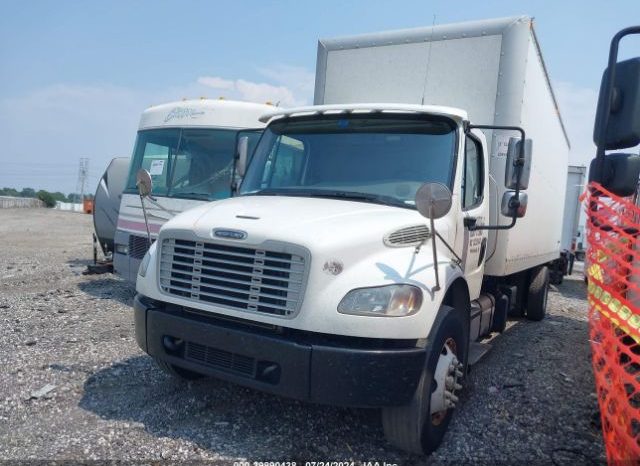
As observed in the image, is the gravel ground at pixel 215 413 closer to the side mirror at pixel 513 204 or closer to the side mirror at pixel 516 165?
the side mirror at pixel 513 204

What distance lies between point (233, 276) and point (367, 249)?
2.93ft

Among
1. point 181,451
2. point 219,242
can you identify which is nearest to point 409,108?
point 219,242

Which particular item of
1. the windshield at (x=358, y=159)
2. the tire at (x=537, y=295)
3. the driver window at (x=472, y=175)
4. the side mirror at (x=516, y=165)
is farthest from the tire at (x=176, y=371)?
the tire at (x=537, y=295)

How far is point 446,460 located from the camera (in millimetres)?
3289

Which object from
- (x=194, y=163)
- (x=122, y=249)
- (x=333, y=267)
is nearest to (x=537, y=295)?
(x=194, y=163)

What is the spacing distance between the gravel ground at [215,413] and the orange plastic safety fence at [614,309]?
0.79 m

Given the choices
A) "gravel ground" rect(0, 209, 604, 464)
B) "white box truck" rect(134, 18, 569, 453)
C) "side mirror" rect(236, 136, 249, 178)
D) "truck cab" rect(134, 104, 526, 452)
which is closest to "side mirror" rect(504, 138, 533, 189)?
"white box truck" rect(134, 18, 569, 453)

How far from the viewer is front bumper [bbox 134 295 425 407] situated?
2875 mm

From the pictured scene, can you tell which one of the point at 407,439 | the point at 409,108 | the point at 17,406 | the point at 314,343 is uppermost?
the point at 409,108

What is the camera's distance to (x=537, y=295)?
7.87m

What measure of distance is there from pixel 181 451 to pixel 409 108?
10.1ft

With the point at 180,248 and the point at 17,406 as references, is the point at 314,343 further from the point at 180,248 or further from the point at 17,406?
the point at 17,406

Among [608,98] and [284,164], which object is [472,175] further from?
[284,164]

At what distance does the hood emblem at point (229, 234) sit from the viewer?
318 cm
